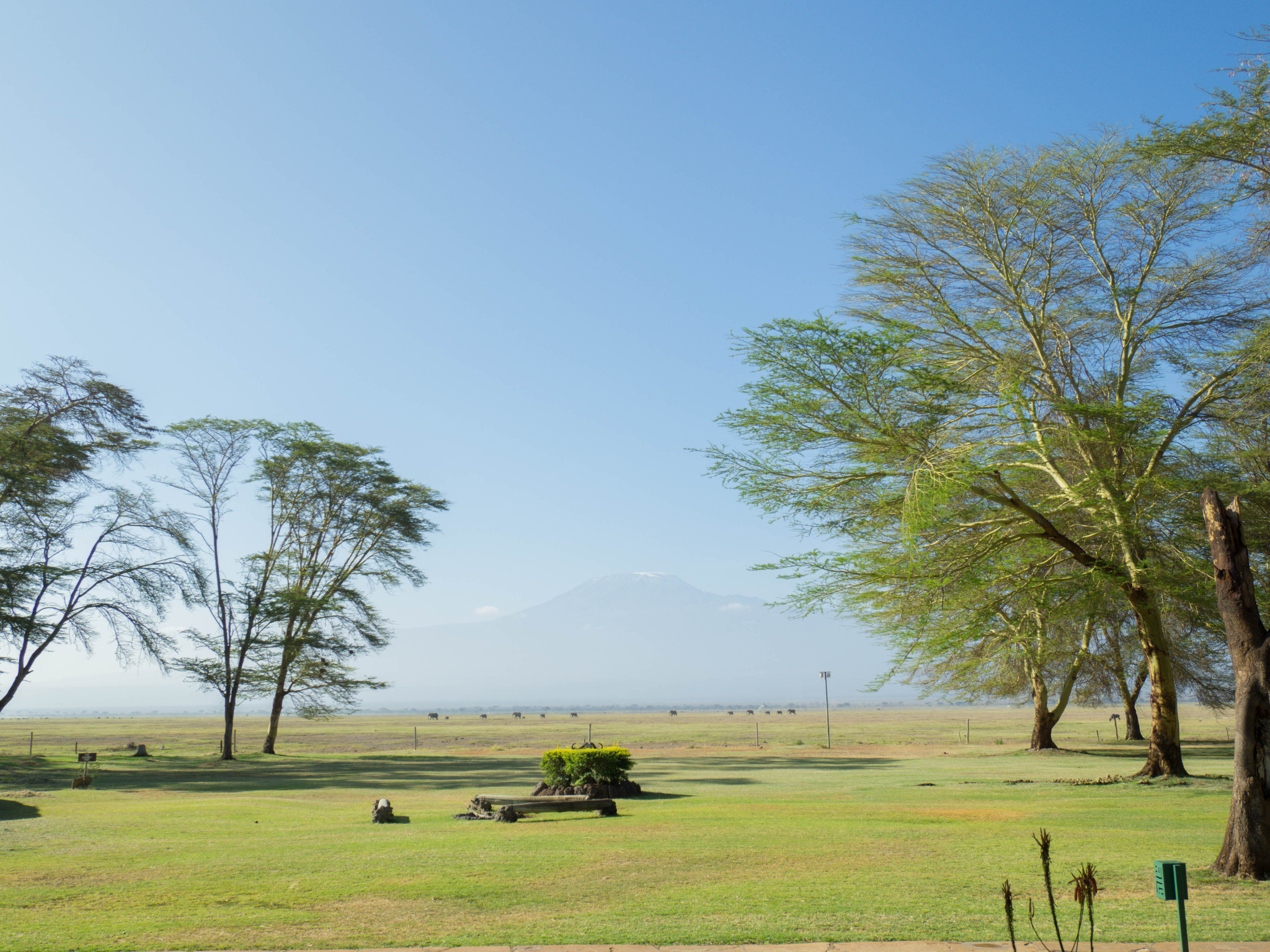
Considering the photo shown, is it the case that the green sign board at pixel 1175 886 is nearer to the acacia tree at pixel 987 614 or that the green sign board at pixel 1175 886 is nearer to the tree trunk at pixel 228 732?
the acacia tree at pixel 987 614

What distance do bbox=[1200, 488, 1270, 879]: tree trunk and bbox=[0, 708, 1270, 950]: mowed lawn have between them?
61 centimetres

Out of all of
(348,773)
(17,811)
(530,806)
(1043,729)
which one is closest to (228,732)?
(348,773)

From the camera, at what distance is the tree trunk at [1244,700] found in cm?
893

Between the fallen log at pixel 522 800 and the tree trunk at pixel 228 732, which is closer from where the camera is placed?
the fallen log at pixel 522 800

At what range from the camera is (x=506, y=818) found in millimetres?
14844

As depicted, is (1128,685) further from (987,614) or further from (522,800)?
(522,800)

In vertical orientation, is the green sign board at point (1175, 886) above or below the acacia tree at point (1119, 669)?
above

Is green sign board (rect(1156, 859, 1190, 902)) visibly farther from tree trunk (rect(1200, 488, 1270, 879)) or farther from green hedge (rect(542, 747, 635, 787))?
green hedge (rect(542, 747, 635, 787))

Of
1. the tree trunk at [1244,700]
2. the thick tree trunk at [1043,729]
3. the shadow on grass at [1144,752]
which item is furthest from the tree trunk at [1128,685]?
the tree trunk at [1244,700]

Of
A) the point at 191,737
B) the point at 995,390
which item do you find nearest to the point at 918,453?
the point at 995,390

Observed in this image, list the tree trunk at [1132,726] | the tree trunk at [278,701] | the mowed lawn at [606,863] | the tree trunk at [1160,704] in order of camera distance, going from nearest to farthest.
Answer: the mowed lawn at [606,863]
the tree trunk at [1160,704]
the tree trunk at [278,701]
the tree trunk at [1132,726]

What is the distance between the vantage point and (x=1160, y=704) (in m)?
20.9

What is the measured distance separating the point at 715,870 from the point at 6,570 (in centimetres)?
2570

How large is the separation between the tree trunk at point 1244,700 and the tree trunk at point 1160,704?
37.7 feet
